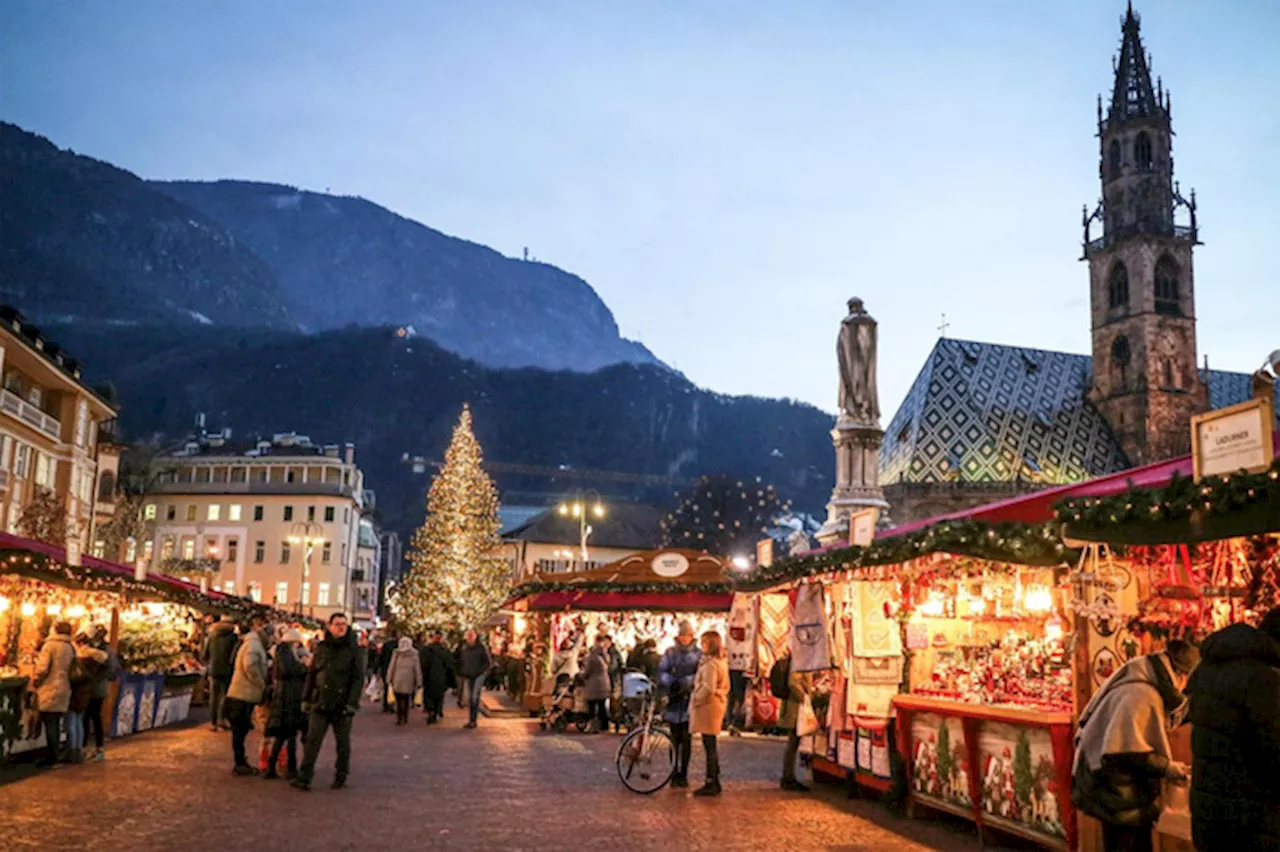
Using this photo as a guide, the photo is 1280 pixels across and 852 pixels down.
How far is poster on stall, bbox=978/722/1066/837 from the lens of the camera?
27.2 feet

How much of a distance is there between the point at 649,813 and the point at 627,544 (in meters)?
76.7

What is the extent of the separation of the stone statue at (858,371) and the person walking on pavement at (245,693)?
1129 centimetres

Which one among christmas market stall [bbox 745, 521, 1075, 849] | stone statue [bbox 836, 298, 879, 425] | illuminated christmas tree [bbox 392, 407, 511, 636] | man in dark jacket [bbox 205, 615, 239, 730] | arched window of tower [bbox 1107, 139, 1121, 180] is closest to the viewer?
christmas market stall [bbox 745, 521, 1075, 849]

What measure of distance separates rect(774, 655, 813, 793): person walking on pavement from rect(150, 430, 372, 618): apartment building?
69511 millimetres

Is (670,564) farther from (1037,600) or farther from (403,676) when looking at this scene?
(1037,600)

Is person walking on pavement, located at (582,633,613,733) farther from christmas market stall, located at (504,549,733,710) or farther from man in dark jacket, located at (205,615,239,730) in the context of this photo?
man in dark jacket, located at (205,615,239,730)

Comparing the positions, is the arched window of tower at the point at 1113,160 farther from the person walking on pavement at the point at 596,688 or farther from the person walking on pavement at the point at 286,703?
the person walking on pavement at the point at 286,703

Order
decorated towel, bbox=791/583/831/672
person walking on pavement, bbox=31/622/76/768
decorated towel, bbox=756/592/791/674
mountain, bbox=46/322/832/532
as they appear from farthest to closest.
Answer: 1. mountain, bbox=46/322/832/532
2. decorated towel, bbox=756/592/791/674
3. person walking on pavement, bbox=31/622/76/768
4. decorated towel, bbox=791/583/831/672

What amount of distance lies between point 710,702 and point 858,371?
10.3 m

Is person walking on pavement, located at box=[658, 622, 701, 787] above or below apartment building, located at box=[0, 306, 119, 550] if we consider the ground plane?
below

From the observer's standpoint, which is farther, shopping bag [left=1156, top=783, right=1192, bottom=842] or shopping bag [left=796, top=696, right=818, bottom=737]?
shopping bag [left=796, top=696, right=818, bottom=737]

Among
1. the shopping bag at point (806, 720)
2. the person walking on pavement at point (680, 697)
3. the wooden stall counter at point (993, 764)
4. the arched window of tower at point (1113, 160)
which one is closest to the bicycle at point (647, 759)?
the person walking on pavement at point (680, 697)

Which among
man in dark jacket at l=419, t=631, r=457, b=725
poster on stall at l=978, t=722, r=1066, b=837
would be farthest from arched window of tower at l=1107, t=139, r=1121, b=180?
poster on stall at l=978, t=722, r=1066, b=837

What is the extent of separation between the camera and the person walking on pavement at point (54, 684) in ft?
42.0
